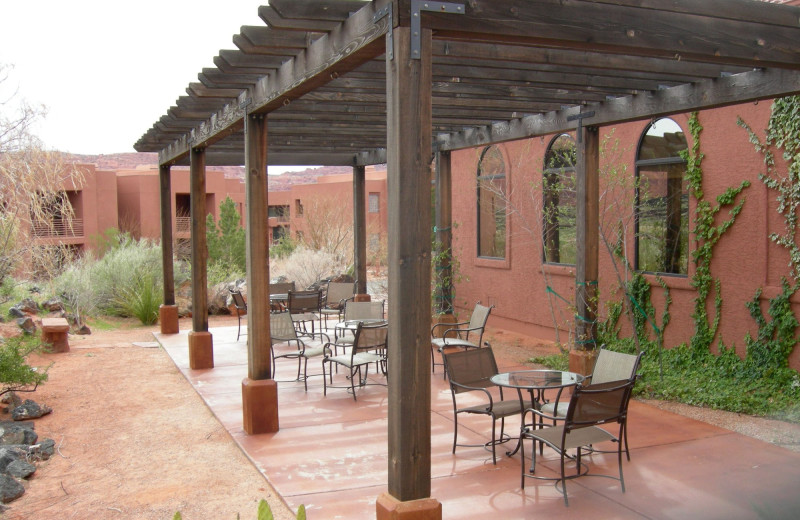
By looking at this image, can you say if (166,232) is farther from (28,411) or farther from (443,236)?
(28,411)

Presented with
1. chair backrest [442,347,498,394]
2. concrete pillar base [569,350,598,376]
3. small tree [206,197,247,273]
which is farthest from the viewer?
small tree [206,197,247,273]

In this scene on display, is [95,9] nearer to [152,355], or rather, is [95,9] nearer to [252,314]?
[152,355]

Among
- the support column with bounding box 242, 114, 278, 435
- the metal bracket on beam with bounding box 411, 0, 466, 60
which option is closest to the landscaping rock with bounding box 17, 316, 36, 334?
the support column with bounding box 242, 114, 278, 435

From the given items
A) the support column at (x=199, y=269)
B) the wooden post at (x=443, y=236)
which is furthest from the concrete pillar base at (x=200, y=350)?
the wooden post at (x=443, y=236)

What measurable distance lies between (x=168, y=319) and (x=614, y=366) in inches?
343

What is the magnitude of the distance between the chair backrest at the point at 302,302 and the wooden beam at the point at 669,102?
344 cm

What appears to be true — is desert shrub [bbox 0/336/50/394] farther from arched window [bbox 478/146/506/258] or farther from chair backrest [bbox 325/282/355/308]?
arched window [bbox 478/146/506/258]

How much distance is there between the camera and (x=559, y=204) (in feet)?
36.1

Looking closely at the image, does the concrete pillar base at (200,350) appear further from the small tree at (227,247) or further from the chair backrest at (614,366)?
the small tree at (227,247)

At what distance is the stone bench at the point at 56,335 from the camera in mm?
10695

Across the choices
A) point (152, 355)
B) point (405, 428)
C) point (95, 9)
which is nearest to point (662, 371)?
point (405, 428)

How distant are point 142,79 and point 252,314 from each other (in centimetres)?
7705

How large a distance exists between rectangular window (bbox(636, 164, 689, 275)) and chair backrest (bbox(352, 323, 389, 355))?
377 cm

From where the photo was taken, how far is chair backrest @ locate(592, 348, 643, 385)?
5316 millimetres
